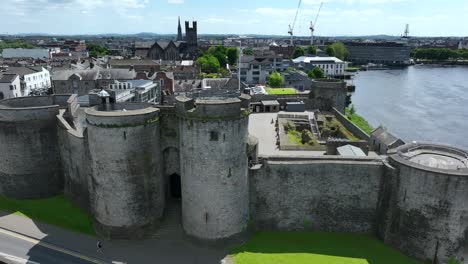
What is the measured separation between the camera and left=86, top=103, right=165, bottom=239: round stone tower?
68.8 ft

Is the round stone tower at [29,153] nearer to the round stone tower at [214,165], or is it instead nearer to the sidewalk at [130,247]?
the sidewalk at [130,247]

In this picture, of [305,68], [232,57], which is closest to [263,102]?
[305,68]

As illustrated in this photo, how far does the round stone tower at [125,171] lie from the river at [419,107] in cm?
4506

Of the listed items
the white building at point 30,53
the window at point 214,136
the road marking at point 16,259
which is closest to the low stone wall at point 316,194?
the window at point 214,136

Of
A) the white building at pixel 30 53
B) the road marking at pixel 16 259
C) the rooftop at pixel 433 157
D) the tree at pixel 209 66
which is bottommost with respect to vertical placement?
the road marking at pixel 16 259

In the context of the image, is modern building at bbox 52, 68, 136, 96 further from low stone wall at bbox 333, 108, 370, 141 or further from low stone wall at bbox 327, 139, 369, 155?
low stone wall at bbox 327, 139, 369, 155

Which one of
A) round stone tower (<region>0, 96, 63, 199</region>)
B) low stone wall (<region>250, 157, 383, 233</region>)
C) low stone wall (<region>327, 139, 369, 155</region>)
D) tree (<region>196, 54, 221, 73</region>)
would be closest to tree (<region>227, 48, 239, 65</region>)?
tree (<region>196, 54, 221, 73</region>)

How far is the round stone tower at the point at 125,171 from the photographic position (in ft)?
68.8

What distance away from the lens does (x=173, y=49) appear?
13750cm

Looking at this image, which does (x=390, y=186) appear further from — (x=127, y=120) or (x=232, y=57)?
(x=232, y=57)

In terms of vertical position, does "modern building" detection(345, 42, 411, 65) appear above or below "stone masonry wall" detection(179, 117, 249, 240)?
above

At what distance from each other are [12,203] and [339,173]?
23978mm

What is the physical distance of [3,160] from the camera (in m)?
27.3

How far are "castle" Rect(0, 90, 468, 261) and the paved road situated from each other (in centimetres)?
285
